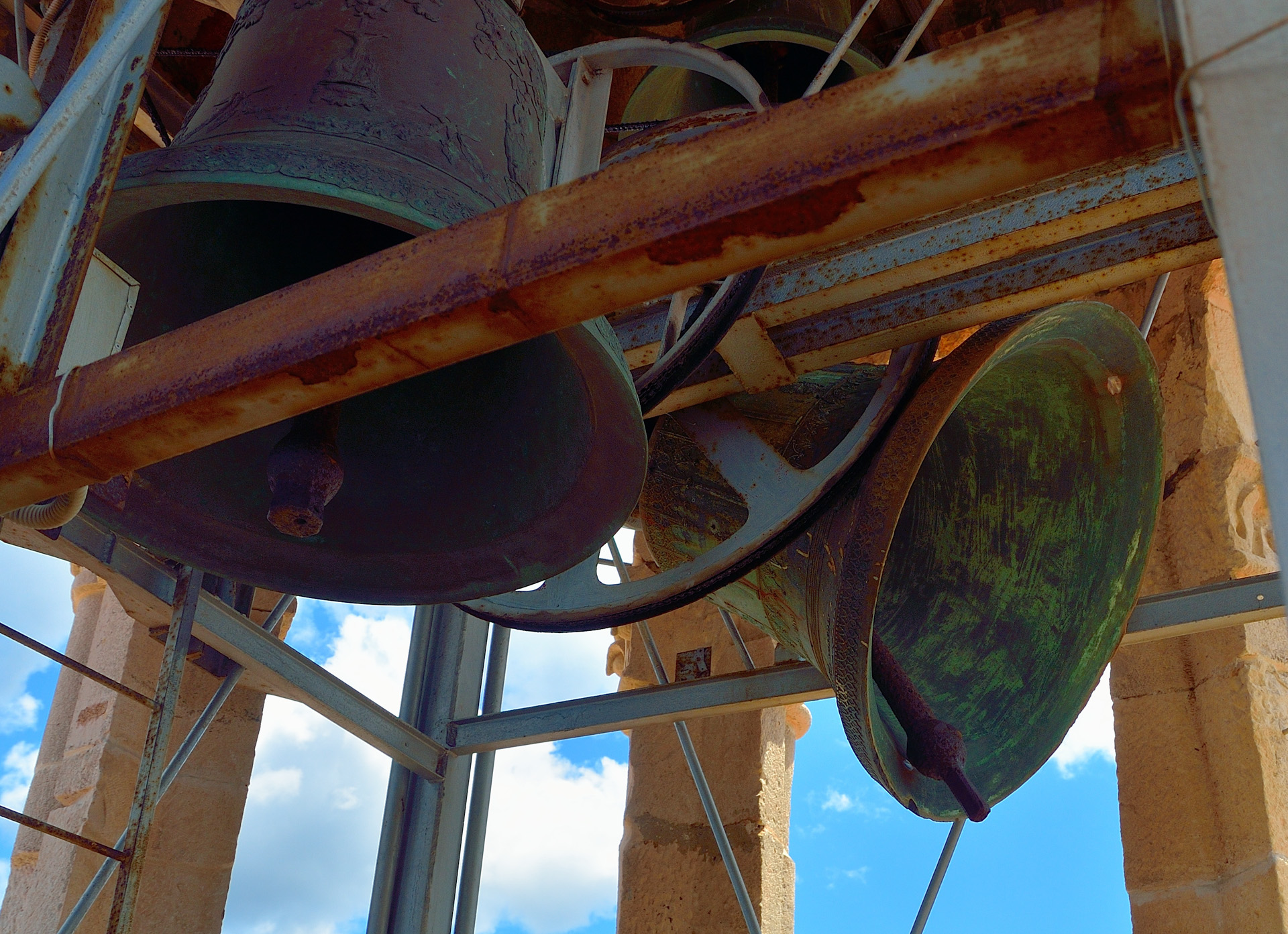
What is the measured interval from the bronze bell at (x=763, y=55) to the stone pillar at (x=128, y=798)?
202 cm

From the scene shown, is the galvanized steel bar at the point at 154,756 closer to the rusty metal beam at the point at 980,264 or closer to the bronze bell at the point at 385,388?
the bronze bell at the point at 385,388

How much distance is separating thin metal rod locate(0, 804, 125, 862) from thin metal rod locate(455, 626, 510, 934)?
1.15 metres

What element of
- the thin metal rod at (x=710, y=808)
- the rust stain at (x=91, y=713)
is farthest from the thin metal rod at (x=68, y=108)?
the rust stain at (x=91, y=713)

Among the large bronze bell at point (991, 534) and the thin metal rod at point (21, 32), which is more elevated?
the thin metal rod at point (21, 32)

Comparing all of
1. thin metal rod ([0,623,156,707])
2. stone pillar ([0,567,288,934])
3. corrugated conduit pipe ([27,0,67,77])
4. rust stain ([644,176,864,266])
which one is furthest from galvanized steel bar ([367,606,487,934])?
Result: rust stain ([644,176,864,266])

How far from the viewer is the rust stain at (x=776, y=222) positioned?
90 centimetres

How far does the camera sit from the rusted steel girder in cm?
84

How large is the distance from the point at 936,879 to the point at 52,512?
72.7 inches

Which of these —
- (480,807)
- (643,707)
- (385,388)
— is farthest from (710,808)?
(385,388)

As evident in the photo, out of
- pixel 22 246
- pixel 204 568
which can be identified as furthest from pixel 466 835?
pixel 22 246

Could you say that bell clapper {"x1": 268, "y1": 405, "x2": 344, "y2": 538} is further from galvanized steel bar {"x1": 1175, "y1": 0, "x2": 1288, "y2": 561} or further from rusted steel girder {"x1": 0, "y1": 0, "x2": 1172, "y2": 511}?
galvanized steel bar {"x1": 1175, "y1": 0, "x2": 1288, "y2": 561}

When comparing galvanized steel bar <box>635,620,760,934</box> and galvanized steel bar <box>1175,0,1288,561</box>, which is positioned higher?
galvanized steel bar <box>635,620,760,934</box>

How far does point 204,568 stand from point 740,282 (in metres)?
0.84

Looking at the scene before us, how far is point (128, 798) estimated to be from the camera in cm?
361
